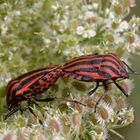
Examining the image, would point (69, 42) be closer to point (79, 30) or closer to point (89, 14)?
point (79, 30)

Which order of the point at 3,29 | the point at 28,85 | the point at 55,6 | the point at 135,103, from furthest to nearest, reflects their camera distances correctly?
the point at 135,103 < the point at 55,6 < the point at 3,29 < the point at 28,85

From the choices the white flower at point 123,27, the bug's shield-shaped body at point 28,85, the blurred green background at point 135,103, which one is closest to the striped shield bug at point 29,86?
the bug's shield-shaped body at point 28,85

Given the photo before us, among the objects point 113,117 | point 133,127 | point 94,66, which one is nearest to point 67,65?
point 94,66

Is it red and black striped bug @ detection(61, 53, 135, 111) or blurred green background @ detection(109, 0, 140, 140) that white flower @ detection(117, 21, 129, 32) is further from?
blurred green background @ detection(109, 0, 140, 140)

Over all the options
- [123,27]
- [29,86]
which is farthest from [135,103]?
[29,86]

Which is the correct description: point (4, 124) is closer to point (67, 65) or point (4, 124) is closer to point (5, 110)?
point (5, 110)

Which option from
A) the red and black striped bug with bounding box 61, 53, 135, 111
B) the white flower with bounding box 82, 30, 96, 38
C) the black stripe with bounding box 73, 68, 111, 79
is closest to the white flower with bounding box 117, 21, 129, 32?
the white flower with bounding box 82, 30, 96, 38

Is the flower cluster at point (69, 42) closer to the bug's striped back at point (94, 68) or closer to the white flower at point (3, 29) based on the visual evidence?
the white flower at point (3, 29)
